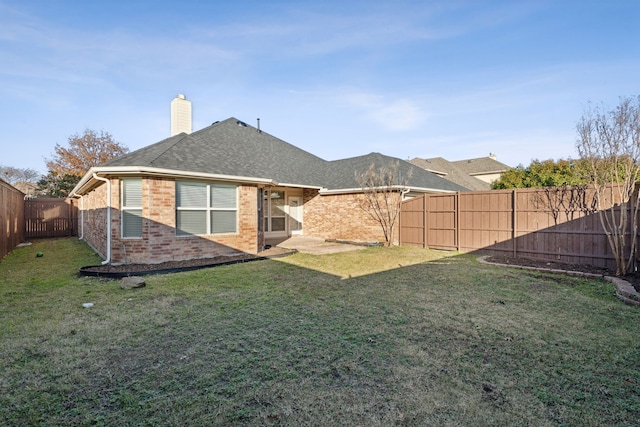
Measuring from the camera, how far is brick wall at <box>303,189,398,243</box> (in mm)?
13289

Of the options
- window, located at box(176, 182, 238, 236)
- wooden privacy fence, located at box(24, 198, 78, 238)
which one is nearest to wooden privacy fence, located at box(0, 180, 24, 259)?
window, located at box(176, 182, 238, 236)

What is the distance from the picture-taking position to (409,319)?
4.25 m

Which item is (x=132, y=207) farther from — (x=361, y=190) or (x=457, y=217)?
(x=457, y=217)

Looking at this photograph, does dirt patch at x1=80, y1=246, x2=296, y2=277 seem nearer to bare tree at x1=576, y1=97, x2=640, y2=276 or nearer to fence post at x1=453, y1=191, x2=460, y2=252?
fence post at x1=453, y1=191, x2=460, y2=252

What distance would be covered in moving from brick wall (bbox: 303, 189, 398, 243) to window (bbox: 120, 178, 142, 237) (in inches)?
335

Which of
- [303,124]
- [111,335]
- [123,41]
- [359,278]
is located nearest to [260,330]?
[111,335]

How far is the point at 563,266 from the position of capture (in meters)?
7.66

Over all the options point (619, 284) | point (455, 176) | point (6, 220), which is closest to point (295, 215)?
point (6, 220)

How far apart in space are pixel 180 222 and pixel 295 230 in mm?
8072

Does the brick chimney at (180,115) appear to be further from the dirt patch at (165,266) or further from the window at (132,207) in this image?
the dirt patch at (165,266)

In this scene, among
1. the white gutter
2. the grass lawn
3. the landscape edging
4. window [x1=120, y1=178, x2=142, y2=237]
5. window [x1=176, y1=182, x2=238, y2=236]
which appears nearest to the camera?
the grass lawn

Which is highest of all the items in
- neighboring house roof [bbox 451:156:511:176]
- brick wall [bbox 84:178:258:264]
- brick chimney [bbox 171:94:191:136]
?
neighboring house roof [bbox 451:156:511:176]

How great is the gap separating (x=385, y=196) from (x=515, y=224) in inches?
181

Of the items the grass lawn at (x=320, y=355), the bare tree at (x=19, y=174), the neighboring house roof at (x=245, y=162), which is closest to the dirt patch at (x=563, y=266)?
the grass lawn at (x=320, y=355)
